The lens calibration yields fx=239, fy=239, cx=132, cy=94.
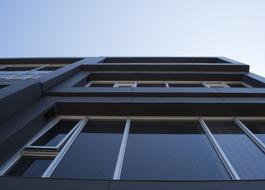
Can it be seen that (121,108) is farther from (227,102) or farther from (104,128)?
(227,102)

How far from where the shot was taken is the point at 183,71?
12.4 m

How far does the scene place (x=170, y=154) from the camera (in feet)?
19.0

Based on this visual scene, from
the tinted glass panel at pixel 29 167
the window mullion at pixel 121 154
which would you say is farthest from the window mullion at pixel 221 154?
the tinted glass panel at pixel 29 167

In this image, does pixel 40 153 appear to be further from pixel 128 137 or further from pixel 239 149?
pixel 239 149

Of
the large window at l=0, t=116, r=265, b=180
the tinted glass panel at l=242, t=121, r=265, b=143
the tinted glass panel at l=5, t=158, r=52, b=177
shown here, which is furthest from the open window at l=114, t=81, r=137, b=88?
the tinted glass panel at l=5, t=158, r=52, b=177

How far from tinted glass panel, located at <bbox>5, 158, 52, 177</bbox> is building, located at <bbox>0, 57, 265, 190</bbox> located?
0.07ft

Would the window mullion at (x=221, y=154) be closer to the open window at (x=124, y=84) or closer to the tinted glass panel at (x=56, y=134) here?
the tinted glass panel at (x=56, y=134)

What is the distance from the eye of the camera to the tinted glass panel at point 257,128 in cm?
664

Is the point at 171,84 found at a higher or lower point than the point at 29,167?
higher

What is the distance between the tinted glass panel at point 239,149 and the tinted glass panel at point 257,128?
36 cm

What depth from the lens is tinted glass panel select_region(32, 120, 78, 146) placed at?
6.38 m

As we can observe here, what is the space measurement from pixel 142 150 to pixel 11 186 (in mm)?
2992

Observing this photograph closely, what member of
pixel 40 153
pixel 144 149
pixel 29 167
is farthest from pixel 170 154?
pixel 29 167

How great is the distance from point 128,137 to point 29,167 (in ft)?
Result: 8.50
